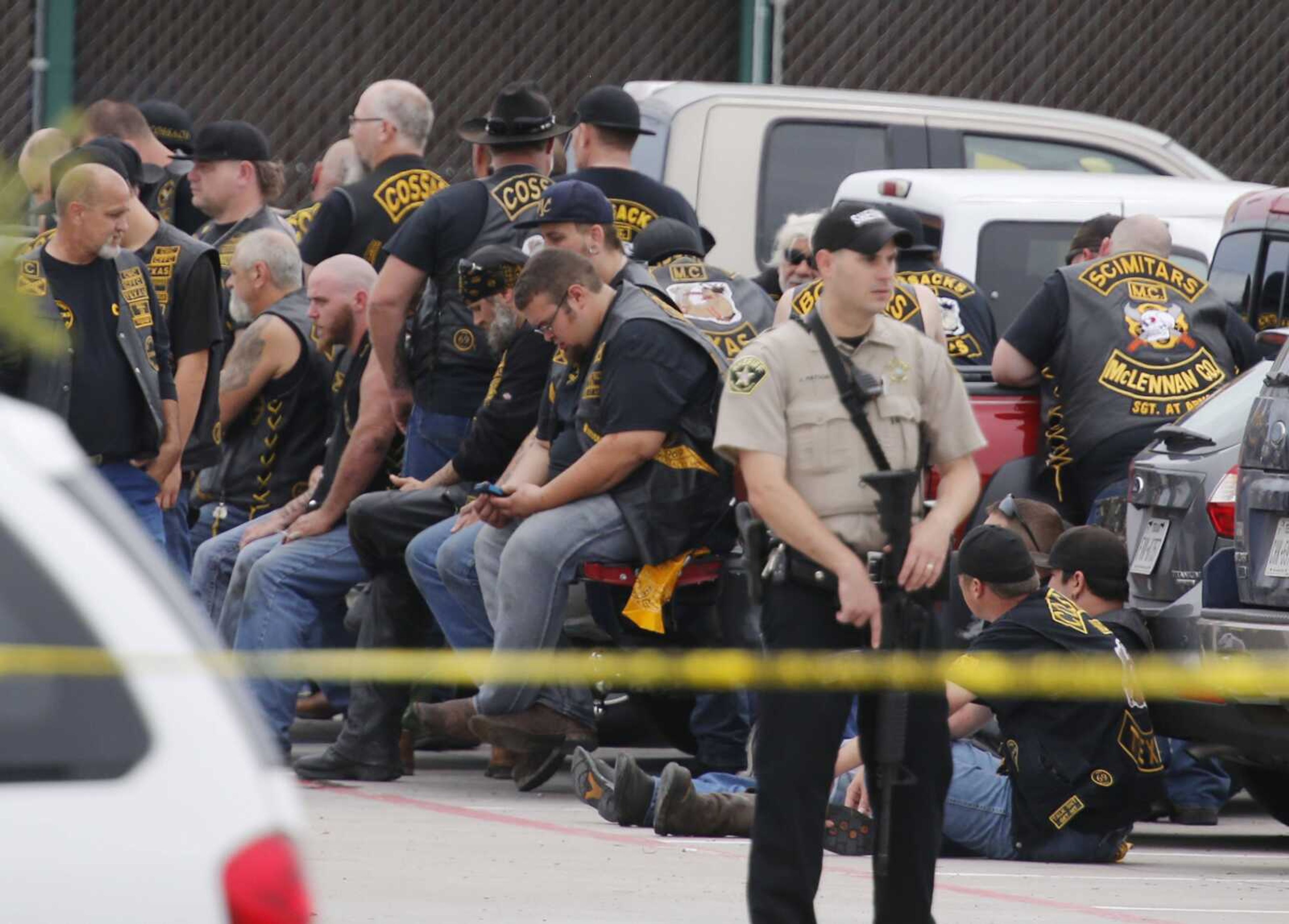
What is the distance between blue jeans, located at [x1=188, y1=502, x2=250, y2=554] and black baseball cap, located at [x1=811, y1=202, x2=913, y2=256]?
453cm

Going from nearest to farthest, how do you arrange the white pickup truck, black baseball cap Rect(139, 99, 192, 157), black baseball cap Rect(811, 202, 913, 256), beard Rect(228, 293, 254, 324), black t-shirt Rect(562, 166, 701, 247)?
black baseball cap Rect(811, 202, 913, 256) → black t-shirt Rect(562, 166, 701, 247) → beard Rect(228, 293, 254, 324) → the white pickup truck → black baseball cap Rect(139, 99, 192, 157)

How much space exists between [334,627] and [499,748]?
2.98 feet

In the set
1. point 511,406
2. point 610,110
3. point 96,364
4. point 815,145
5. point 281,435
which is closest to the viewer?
point 96,364

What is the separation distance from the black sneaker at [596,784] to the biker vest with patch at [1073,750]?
3.99 feet

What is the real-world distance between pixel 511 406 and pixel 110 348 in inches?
55.1

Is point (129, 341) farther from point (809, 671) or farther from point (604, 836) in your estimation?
point (809, 671)

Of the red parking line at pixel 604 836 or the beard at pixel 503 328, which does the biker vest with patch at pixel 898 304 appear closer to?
the beard at pixel 503 328

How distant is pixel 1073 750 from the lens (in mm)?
7586

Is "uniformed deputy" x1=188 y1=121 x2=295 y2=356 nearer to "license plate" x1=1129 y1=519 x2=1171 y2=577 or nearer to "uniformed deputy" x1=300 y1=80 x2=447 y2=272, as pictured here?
"uniformed deputy" x1=300 y1=80 x2=447 y2=272

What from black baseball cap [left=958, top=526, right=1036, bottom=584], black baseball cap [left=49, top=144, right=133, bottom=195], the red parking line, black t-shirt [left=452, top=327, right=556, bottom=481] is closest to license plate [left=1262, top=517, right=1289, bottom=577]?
black baseball cap [left=958, top=526, right=1036, bottom=584]

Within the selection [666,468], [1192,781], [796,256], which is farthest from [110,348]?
[1192,781]

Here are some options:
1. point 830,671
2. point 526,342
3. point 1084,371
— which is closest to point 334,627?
point 526,342

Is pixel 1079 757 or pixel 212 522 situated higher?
pixel 1079 757

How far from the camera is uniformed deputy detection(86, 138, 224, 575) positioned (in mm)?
9203
